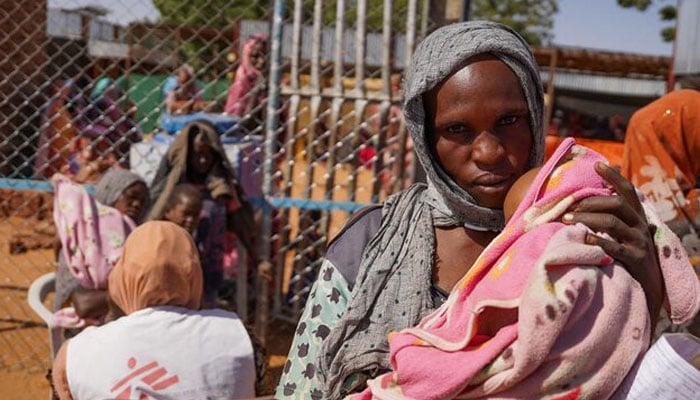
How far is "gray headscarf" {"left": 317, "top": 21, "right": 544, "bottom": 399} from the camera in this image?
5.22ft

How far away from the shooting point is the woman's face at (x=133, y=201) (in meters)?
4.91

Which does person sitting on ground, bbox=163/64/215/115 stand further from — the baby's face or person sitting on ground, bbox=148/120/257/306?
the baby's face

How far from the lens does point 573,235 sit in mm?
1318

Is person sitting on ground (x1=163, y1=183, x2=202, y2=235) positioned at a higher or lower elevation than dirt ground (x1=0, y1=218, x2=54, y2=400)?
higher

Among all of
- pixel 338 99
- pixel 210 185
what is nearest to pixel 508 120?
pixel 338 99

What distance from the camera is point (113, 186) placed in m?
4.91

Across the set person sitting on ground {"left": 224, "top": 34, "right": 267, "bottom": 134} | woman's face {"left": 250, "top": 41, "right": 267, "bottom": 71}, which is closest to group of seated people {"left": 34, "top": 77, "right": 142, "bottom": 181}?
person sitting on ground {"left": 224, "top": 34, "right": 267, "bottom": 134}

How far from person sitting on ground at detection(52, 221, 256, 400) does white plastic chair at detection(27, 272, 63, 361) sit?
56.5 inches

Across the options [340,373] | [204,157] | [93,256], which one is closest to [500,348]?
[340,373]

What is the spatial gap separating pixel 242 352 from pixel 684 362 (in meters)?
1.79

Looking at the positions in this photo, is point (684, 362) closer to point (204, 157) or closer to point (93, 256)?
point (93, 256)

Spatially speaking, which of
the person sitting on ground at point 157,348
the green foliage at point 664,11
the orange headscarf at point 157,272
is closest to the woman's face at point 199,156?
the orange headscarf at point 157,272

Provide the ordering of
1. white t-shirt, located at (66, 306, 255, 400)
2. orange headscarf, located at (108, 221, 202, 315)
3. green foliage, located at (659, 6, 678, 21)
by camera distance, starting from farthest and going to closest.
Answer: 1. green foliage, located at (659, 6, 678, 21)
2. orange headscarf, located at (108, 221, 202, 315)
3. white t-shirt, located at (66, 306, 255, 400)

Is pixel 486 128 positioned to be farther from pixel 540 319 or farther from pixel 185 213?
pixel 185 213
